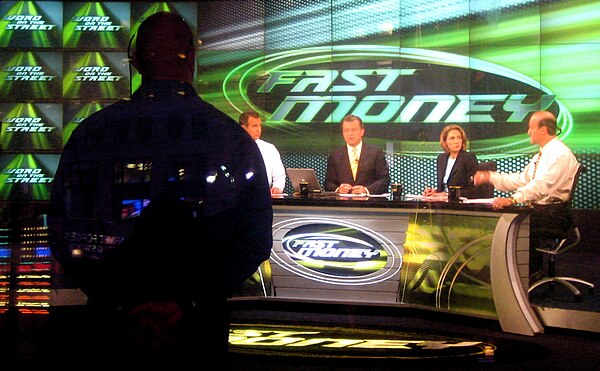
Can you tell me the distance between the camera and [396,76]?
30.5 feet

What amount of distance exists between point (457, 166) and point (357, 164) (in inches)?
32.1

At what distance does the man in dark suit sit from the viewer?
663cm

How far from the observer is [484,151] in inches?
361

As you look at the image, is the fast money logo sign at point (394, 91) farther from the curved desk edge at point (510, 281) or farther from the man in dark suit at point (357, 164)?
the curved desk edge at point (510, 281)

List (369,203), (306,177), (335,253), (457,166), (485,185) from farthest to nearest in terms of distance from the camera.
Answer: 1. (485,185)
2. (457,166)
3. (306,177)
4. (335,253)
5. (369,203)

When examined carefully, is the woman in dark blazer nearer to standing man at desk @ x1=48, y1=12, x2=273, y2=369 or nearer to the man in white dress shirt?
the man in white dress shirt

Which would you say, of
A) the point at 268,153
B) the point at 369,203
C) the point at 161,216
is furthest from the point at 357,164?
the point at 161,216

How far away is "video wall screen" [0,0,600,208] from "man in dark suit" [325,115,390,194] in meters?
2.54

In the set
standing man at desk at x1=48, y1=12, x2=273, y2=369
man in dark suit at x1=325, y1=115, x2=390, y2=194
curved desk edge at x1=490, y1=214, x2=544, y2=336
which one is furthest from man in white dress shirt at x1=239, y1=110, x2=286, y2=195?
standing man at desk at x1=48, y1=12, x2=273, y2=369

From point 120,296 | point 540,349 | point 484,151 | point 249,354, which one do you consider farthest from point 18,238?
point 484,151

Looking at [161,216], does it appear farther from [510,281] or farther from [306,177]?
[306,177]

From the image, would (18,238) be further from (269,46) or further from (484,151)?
(484,151)

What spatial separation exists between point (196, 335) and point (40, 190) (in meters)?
7.96

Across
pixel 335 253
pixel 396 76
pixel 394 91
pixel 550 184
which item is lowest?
pixel 335 253
